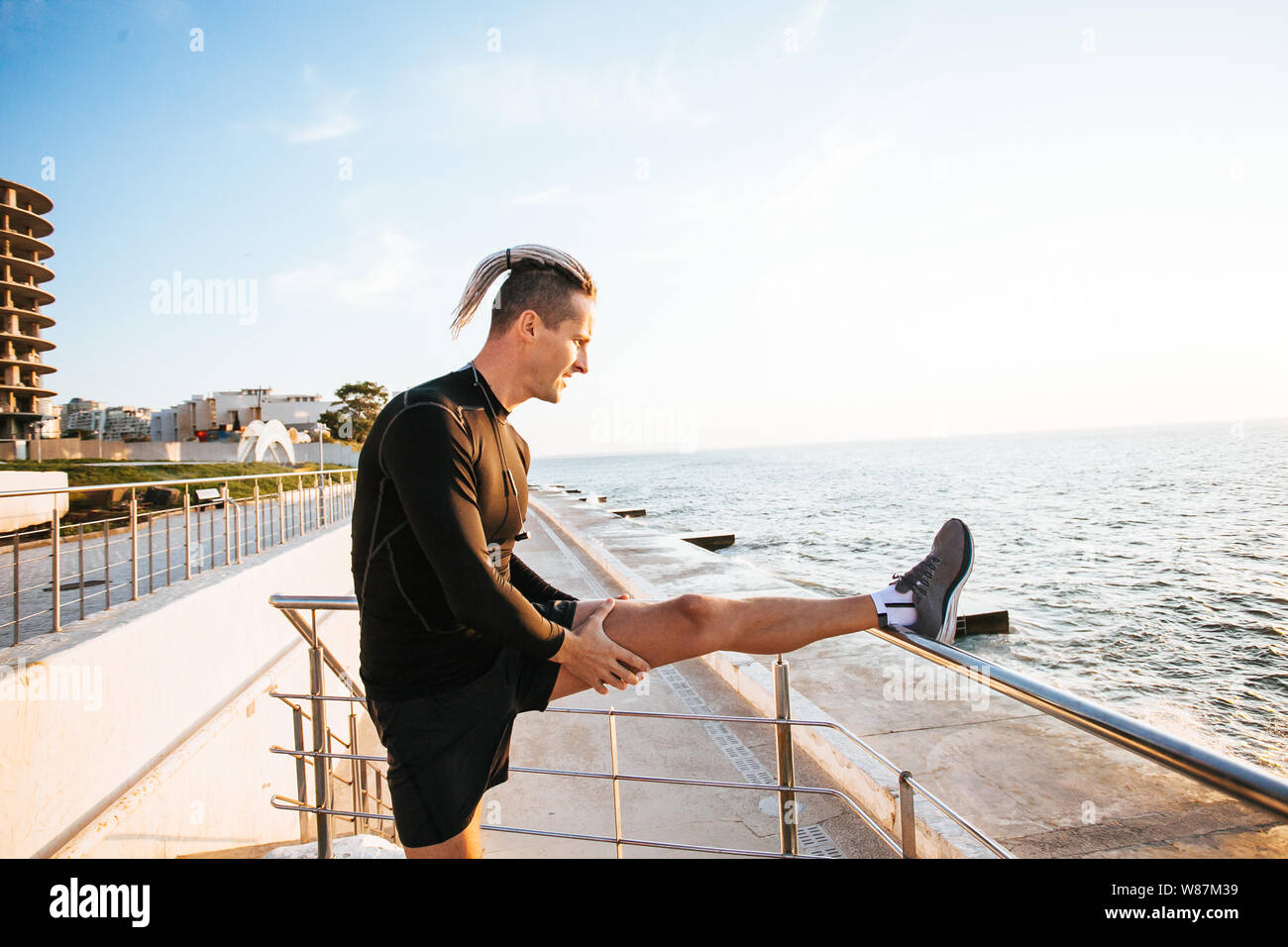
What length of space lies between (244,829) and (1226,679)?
12.4 meters

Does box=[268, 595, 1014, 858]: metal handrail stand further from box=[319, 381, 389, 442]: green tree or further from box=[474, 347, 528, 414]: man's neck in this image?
box=[319, 381, 389, 442]: green tree

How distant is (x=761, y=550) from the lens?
2233cm

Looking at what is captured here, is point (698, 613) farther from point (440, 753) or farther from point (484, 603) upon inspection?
point (440, 753)

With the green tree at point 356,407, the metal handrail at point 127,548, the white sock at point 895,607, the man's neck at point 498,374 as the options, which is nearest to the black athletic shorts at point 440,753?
the man's neck at point 498,374

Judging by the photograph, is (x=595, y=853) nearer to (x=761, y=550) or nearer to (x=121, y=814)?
(x=121, y=814)

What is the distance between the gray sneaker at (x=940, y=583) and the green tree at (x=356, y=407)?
69288 millimetres

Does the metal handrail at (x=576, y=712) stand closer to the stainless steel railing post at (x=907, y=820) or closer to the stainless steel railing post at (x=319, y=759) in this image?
the stainless steel railing post at (x=319, y=759)

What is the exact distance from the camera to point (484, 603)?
59.4 inches

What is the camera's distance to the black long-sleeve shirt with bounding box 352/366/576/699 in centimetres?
150

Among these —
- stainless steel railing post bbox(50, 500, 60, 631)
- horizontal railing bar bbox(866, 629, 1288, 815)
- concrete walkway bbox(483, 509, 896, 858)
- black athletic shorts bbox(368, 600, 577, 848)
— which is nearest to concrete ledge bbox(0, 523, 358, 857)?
stainless steel railing post bbox(50, 500, 60, 631)

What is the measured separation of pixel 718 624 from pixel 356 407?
242 feet

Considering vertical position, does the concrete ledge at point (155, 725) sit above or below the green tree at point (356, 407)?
below

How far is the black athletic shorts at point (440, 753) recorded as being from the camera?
1620mm
